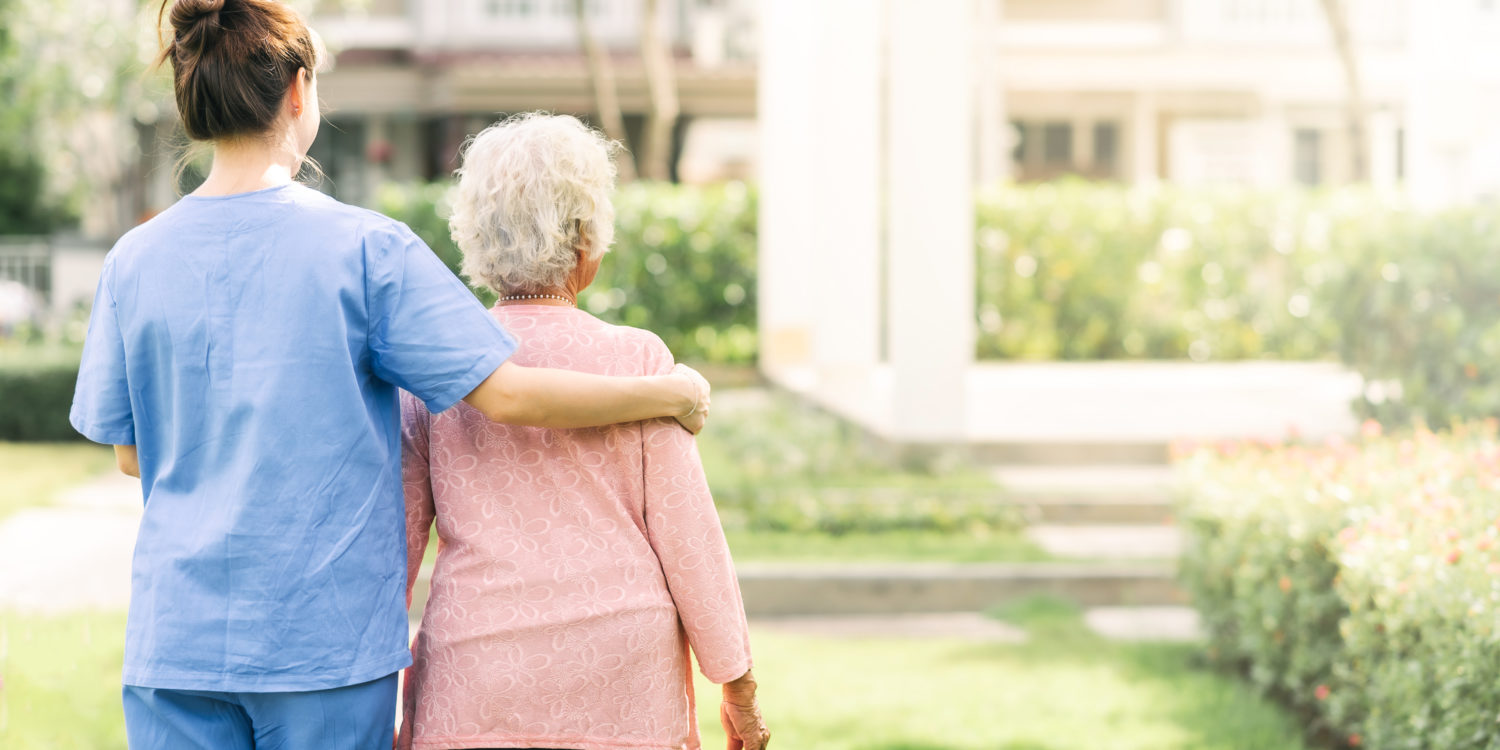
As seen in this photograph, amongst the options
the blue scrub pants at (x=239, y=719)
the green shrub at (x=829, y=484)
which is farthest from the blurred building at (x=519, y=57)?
the blue scrub pants at (x=239, y=719)

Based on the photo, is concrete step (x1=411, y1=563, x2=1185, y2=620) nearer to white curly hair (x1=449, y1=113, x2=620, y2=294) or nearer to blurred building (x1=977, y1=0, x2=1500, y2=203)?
white curly hair (x1=449, y1=113, x2=620, y2=294)

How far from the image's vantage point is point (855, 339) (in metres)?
12.6

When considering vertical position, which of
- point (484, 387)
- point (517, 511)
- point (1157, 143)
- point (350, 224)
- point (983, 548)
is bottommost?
point (983, 548)

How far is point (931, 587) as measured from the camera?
672 cm

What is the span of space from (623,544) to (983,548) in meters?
5.15

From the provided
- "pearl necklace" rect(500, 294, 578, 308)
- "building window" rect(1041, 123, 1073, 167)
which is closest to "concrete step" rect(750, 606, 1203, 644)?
"pearl necklace" rect(500, 294, 578, 308)

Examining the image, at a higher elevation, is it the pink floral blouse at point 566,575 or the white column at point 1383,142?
the white column at point 1383,142

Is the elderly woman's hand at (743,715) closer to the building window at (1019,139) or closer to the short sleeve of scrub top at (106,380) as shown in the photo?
the short sleeve of scrub top at (106,380)

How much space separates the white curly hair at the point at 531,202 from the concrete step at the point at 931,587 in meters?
4.27

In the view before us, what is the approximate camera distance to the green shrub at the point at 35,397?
11875 mm

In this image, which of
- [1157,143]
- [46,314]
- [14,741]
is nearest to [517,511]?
[14,741]

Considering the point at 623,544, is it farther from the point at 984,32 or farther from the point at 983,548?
the point at 984,32

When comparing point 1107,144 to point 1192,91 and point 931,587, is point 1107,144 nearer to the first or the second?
point 1192,91

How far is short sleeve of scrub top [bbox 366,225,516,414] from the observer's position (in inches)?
89.2
